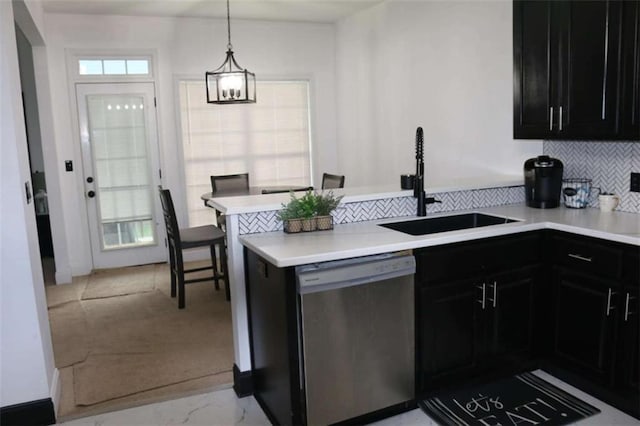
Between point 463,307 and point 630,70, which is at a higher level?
point 630,70

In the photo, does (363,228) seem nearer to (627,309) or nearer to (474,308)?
(474,308)

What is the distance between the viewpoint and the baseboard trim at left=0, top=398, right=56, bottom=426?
2637 millimetres

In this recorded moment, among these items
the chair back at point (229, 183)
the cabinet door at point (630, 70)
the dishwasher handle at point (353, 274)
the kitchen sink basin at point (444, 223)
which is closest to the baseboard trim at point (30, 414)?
the dishwasher handle at point (353, 274)

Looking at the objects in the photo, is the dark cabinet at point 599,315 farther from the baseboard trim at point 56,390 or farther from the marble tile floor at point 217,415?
the baseboard trim at point 56,390

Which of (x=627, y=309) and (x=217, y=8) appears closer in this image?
(x=627, y=309)

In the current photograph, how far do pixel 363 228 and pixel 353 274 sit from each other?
1.76 ft

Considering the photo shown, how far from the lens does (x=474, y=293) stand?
2.78m

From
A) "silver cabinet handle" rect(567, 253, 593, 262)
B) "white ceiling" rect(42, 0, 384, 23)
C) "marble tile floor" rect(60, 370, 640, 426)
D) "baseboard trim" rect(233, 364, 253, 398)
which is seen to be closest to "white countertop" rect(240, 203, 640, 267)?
"silver cabinet handle" rect(567, 253, 593, 262)

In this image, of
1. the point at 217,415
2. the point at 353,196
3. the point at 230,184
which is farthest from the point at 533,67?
the point at 230,184

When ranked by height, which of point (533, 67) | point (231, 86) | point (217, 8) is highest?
point (217, 8)

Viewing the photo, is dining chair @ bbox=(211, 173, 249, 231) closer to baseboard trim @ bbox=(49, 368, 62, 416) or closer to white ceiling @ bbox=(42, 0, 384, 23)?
white ceiling @ bbox=(42, 0, 384, 23)

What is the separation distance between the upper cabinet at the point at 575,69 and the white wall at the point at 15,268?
2781mm

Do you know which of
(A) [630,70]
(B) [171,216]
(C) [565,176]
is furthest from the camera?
(B) [171,216]

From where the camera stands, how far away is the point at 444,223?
3303 millimetres
